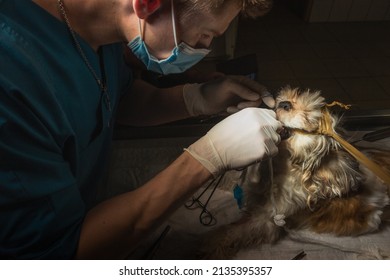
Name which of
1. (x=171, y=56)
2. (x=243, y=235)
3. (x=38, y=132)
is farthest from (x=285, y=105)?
(x=38, y=132)

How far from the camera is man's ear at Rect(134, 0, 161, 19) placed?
0.70 m

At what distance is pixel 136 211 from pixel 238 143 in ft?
1.10

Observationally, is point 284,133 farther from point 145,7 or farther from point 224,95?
point 145,7

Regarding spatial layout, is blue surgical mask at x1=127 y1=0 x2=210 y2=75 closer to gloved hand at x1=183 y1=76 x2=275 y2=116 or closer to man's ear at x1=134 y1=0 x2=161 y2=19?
man's ear at x1=134 y1=0 x2=161 y2=19

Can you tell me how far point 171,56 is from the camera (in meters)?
0.84

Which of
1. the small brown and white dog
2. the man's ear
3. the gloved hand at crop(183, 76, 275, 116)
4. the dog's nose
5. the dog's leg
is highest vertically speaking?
the man's ear

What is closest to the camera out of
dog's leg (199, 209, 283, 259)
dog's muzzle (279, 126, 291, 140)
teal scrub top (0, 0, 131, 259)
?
teal scrub top (0, 0, 131, 259)

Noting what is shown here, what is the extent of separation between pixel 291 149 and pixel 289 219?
0.30m

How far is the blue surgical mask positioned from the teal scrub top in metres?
0.16

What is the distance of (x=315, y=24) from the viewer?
140cm

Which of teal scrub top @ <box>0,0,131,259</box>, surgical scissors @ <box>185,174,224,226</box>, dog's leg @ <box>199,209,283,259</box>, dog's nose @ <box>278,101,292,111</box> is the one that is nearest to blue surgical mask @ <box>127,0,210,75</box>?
teal scrub top @ <box>0,0,131,259</box>

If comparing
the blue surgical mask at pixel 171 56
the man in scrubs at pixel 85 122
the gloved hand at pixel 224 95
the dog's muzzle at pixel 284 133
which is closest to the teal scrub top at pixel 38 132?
the man in scrubs at pixel 85 122
